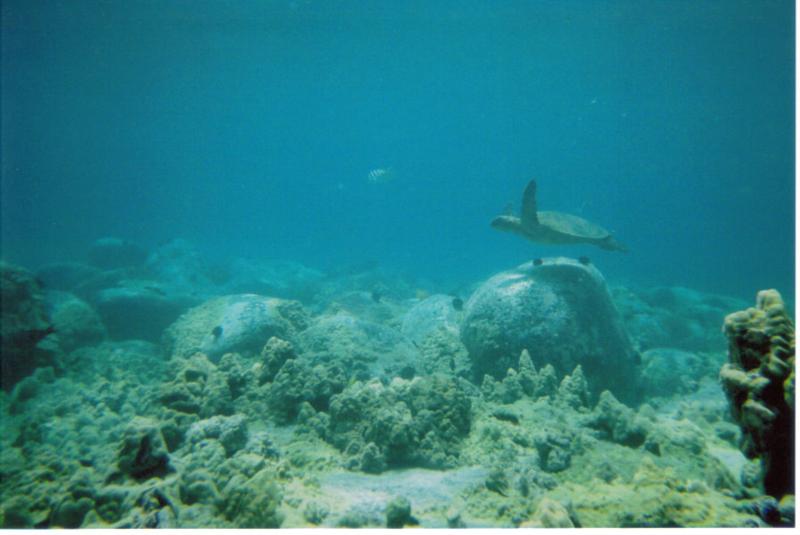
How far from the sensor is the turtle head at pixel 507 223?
312 inches

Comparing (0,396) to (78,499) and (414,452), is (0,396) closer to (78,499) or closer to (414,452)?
(78,499)

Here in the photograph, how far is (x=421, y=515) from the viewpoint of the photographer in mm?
2822

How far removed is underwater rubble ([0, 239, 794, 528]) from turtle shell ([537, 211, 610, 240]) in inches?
28.5

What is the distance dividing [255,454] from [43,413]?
3.91m

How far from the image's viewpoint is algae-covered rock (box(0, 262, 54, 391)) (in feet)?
23.6

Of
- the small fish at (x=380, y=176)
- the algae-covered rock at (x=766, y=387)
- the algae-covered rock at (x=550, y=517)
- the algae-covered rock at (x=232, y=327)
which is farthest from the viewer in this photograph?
the small fish at (x=380, y=176)

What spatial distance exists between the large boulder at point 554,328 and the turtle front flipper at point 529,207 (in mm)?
965

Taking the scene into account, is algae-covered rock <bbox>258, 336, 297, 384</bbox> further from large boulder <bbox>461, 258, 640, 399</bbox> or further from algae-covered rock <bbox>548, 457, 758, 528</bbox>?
algae-covered rock <bbox>548, 457, 758, 528</bbox>

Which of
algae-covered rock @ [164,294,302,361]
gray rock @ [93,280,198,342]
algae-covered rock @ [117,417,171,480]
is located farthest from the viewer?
gray rock @ [93,280,198,342]

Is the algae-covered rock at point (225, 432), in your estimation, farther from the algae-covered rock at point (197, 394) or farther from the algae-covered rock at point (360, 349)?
the algae-covered rock at point (360, 349)

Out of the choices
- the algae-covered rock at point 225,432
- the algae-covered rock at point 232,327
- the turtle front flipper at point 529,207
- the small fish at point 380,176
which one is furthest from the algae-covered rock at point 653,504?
the small fish at point 380,176

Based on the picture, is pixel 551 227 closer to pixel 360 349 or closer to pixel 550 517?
pixel 360 349

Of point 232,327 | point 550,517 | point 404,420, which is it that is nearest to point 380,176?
point 232,327

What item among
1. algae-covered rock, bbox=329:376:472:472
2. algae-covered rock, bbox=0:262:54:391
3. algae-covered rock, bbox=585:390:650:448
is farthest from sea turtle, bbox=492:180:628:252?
algae-covered rock, bbox=0:262:54:391
